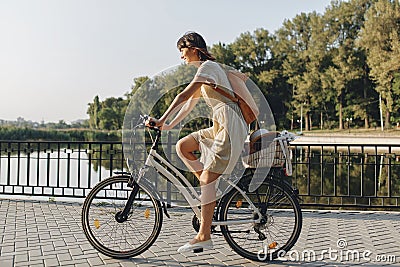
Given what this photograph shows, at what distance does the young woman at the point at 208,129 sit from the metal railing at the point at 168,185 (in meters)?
1.25

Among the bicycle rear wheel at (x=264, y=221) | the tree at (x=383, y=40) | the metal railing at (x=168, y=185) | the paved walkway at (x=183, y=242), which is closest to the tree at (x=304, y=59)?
the tree at (x=383, y=40)

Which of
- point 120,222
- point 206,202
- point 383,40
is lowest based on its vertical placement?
point 120,222

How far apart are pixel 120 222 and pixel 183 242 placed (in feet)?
2.89

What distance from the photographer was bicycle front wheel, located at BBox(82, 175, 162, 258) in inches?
158

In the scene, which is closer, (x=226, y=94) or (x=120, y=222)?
(x=226, y=94)

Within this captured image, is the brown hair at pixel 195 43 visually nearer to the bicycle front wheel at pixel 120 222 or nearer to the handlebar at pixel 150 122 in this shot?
the handlebar at pixel 150 122

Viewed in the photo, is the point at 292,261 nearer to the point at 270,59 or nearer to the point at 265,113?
the point at 265,113

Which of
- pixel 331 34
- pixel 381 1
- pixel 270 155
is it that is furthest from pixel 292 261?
pixel 331 34

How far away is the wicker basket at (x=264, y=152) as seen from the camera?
3.92m

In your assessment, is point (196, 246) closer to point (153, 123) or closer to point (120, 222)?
point (120, 222)

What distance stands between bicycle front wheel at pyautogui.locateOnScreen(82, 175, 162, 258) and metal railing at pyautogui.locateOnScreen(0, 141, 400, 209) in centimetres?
88

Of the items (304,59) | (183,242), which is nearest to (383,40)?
(304,59)

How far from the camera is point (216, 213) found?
399 cm

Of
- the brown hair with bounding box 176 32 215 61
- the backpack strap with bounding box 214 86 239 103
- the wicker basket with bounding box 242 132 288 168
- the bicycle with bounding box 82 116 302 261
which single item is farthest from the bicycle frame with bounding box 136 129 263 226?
the brown hair with bounding box 176 32 215 61
